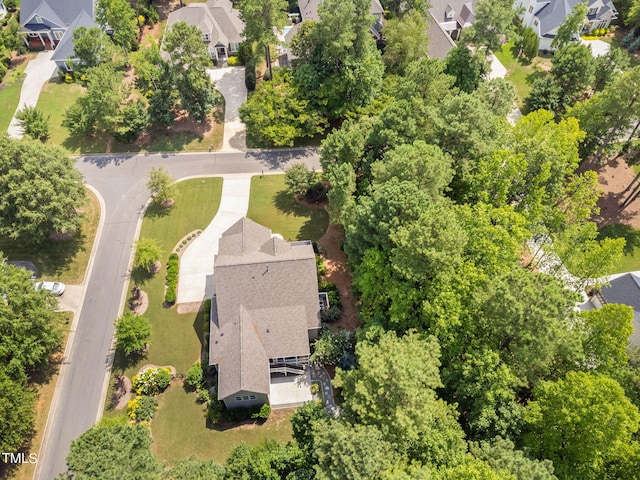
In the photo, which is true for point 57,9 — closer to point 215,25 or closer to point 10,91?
point 10,91

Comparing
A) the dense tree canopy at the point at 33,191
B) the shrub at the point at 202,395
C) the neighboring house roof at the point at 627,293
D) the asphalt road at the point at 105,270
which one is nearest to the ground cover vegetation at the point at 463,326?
the shrub at the point at 202,395

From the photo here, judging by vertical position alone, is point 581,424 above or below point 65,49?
below

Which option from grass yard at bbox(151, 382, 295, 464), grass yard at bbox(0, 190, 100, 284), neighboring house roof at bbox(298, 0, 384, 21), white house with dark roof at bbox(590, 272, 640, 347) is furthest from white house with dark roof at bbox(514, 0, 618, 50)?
grass yard at bbox(0, 190, 100, 284)

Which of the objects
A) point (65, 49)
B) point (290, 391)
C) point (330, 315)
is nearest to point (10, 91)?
point (65, 49)

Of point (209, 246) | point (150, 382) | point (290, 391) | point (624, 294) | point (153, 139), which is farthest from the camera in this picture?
point (153, 139)

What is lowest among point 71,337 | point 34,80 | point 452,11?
point 71,337

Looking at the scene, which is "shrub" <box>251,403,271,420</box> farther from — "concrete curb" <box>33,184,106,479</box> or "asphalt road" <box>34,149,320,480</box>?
"concrete curb" <box>33,184,106,479</box>

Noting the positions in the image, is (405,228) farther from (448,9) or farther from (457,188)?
(448,9)
